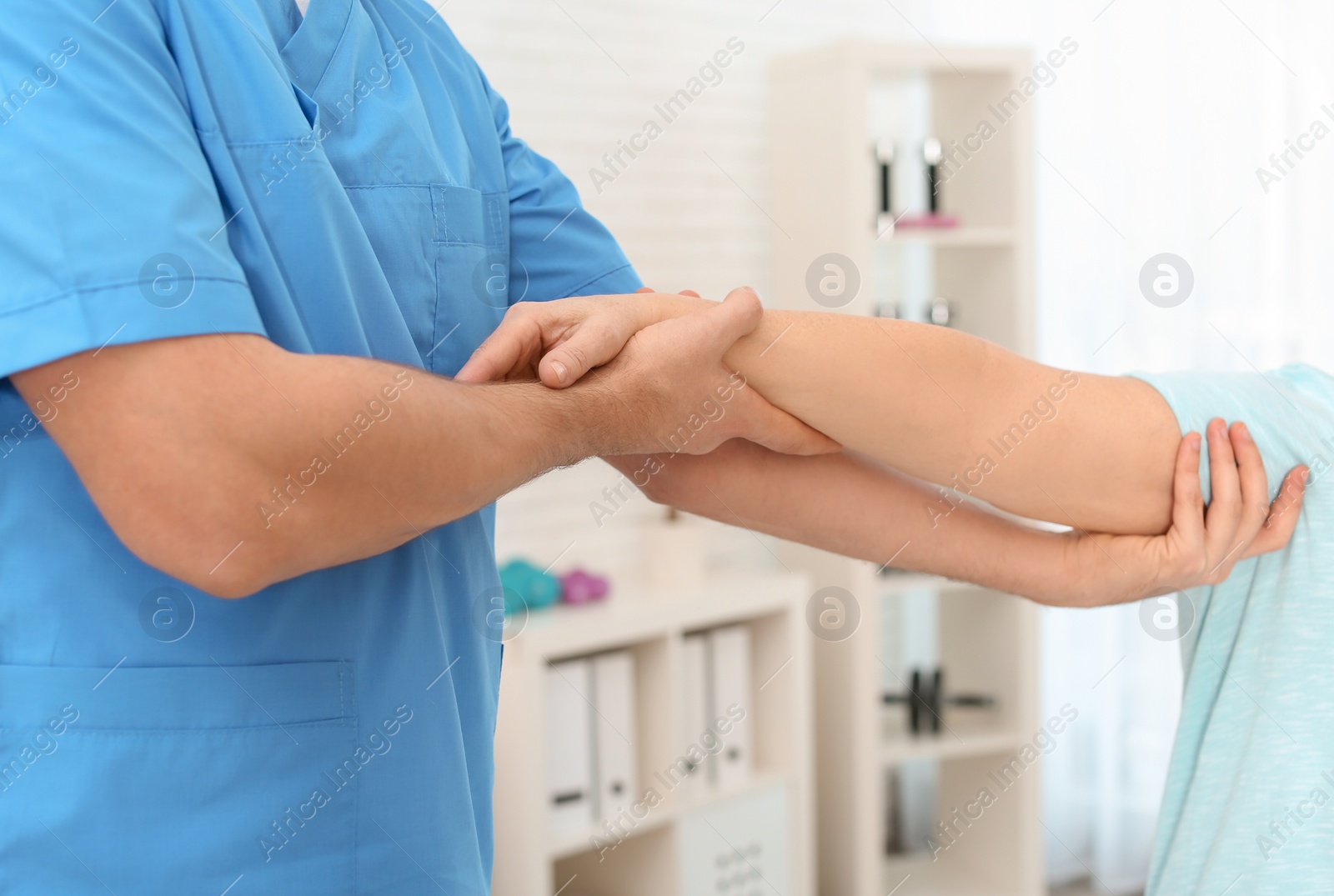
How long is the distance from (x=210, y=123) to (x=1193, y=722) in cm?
101

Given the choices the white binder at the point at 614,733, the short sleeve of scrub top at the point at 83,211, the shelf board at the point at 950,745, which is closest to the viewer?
the short sleeve of scrub top at the point at 83,211

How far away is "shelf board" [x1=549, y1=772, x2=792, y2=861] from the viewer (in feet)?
7.49

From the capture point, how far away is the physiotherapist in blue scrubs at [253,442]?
69cm

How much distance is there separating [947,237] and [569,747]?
5.00 feet

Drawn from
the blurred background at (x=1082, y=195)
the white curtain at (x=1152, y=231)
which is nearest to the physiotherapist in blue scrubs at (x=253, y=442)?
the blurred background at (x=1082, y=195)

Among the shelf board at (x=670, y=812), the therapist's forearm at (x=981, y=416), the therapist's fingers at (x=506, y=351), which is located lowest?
the shelf board at (x=670, y=812)

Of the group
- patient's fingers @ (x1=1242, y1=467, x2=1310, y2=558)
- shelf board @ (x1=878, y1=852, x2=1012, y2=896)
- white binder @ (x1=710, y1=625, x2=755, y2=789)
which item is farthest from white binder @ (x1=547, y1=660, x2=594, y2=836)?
patient's fingers @ (x1=1242, y1=467, x2=1310, y2=558)

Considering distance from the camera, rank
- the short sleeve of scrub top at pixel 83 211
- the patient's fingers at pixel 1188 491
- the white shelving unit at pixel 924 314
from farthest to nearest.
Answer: the white shelving unit at pixel 924 314 → the patient's fingers at pixel 1188 491 → the short sleeve of scrub top at pixel 83 211

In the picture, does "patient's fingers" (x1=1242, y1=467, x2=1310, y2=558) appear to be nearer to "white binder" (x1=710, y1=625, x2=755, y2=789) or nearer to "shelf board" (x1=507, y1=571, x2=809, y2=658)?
"shelf board" (x1=507, y1=571, x2=809, y2=658)

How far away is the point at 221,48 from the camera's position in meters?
0.81

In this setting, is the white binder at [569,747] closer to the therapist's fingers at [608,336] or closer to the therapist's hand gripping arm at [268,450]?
the therapist's fingers at [608,336]

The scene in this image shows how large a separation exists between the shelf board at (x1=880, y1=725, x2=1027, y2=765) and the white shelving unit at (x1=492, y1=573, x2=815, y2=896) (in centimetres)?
32

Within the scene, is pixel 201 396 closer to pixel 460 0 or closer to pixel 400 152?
pixel 400 152

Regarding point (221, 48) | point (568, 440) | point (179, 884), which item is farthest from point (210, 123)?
point (179, 884)
